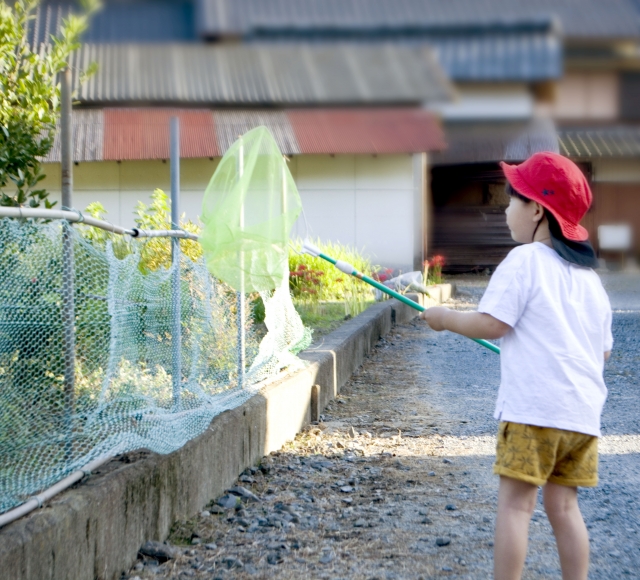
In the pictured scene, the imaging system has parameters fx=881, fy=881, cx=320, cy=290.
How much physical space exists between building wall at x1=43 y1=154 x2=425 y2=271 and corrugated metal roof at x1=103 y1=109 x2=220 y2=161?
0.56m

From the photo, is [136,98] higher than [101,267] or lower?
higher

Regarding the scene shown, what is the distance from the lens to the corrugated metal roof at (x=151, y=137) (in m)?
14.7

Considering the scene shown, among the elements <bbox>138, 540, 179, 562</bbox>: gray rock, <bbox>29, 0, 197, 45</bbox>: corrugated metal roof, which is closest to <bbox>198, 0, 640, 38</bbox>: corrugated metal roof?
<bbox>29, 0, 197, 45</bbox>: corrugated metal roof

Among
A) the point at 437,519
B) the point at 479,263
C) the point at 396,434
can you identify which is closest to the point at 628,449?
the point at 396,434

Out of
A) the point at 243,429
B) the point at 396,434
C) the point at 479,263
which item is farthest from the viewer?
the point at 479,263

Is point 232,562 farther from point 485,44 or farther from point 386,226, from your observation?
point 386,226

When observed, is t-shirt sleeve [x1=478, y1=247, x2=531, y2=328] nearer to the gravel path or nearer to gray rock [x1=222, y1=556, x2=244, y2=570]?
the gravel path

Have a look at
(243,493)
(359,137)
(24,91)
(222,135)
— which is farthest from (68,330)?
(359,137)

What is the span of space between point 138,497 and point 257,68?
3.52 meters

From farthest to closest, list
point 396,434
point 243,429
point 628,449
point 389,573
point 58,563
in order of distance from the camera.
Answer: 1. point 396,434
2. point 628,449
3. point 243,429
4. point 389,573
5. point 58,563

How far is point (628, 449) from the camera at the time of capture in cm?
454

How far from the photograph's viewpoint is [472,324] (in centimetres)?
248

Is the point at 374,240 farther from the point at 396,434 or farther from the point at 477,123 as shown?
the point at 477,123

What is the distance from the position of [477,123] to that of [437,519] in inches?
63.2
